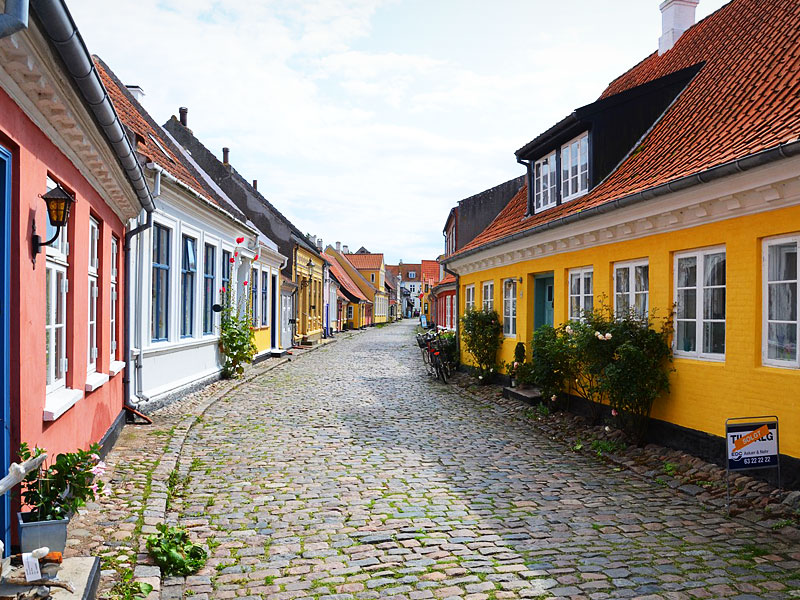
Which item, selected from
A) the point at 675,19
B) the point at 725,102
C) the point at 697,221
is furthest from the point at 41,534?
the point at 675,19

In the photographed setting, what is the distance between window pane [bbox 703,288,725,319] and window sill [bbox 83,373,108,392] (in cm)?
626

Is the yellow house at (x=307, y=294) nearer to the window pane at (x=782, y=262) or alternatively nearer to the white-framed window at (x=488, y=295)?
the white-framed window at (x=488, y=295)

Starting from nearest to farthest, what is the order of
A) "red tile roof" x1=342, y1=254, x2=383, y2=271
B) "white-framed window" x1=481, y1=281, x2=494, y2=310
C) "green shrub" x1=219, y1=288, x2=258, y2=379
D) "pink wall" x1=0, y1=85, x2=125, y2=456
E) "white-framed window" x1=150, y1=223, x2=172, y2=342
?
"pink wall" x1=0, y1=85, x2=125, y2=456 → "white-framed window" x1=150, y1=223, x2=172, y2=342 → "green shrub" x1=219, y1=288, x2=258, y2=379 → "white-framed window" x1=481, y1=281, x2=494, y2=310 → "red tile roof" x1=342, y1=254, x2=383, y2=271

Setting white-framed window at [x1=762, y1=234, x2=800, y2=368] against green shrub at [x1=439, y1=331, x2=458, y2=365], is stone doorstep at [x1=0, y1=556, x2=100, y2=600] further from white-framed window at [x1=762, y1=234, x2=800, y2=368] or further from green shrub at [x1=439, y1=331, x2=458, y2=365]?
green shrub at [x1=439, y1=331, x2=458, y2=365]

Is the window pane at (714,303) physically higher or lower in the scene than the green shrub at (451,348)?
higher

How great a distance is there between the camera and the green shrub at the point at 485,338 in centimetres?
1456

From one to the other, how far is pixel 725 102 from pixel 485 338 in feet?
23.6

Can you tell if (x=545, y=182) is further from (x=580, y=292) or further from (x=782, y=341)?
(x=782, y=341)

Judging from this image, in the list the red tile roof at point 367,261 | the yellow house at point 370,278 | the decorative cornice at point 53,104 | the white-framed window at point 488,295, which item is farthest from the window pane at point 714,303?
the red tile roof at point 367,261

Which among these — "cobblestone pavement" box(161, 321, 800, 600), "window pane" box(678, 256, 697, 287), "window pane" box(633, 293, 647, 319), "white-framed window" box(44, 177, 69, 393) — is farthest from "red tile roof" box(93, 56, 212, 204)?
"window pane" box(678, 256, 697, 287)

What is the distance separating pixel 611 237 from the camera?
9.16m

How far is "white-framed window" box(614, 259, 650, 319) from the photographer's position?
8531mm

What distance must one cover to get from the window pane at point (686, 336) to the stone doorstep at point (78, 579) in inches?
247

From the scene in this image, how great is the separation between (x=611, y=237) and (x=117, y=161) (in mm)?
6164
